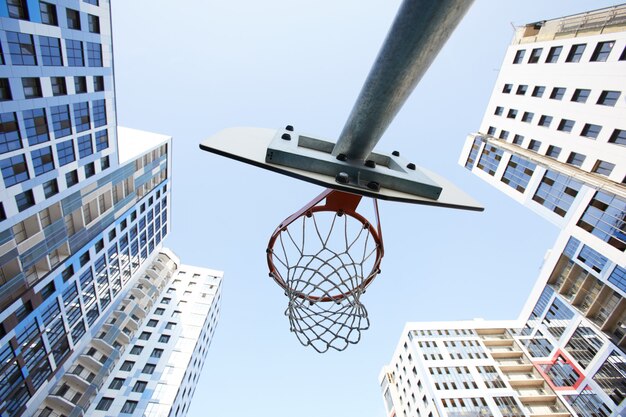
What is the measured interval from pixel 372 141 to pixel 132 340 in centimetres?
3530

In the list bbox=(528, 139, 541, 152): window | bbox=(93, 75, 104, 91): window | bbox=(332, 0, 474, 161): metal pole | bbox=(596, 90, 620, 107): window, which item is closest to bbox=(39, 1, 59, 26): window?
bbox=(93, 75, 104, 91): window

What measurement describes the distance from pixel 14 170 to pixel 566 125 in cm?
3409

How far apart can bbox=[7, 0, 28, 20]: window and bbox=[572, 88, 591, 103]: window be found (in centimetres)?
3266

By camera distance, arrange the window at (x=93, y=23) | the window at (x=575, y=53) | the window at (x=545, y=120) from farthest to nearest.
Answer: the window at (x=545, y=120)
the window at (x=575, y=53)
the window at (x=93, y=23)

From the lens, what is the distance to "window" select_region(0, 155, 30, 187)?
1451 cm

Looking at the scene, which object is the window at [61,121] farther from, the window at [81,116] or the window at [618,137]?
the window at [618,137]

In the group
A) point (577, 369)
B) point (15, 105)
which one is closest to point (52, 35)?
point (15, 105)

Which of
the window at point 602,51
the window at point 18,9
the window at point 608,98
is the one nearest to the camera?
the window at point 18,9

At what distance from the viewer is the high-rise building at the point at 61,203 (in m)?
14.8

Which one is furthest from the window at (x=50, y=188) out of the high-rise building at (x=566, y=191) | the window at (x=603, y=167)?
the window at (x=603, y=167)

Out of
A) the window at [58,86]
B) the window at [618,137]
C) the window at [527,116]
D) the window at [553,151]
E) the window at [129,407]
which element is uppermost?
the window at [527,116]

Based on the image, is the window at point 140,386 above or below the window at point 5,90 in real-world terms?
below

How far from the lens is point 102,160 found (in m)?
21.1

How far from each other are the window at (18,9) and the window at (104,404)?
27591mm
